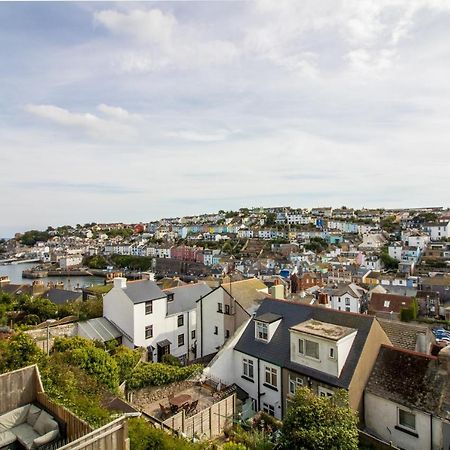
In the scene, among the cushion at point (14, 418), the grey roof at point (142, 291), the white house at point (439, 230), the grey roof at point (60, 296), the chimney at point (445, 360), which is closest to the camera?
the cushion at point (14, 418)

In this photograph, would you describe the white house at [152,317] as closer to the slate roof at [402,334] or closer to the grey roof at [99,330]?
the grey roof at [99,330]

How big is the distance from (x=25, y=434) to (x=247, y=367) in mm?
10463

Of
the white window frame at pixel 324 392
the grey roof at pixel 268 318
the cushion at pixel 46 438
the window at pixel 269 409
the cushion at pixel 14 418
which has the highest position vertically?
the cushion at pixel 46 438

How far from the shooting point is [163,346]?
22.5 meters

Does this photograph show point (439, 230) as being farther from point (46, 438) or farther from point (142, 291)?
point (46, 438)

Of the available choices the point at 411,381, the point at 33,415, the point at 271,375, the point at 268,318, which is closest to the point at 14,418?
the point at 33,415

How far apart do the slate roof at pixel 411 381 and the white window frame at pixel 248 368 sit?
510 centimetres

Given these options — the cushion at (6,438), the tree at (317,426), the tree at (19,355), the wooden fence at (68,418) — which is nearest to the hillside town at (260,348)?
the tree at (317,426)

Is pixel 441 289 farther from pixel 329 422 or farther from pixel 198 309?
pixel 329 422

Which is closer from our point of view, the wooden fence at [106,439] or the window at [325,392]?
the wooden fence at [106,439]

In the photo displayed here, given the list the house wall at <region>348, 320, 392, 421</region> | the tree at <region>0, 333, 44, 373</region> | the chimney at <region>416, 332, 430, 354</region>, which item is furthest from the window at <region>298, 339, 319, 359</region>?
the tree at <region>0, 333, 44, 373</region>

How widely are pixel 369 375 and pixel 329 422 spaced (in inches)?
182

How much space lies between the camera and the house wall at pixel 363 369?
12.2 metres

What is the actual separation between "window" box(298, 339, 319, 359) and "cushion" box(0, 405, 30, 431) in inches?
375
